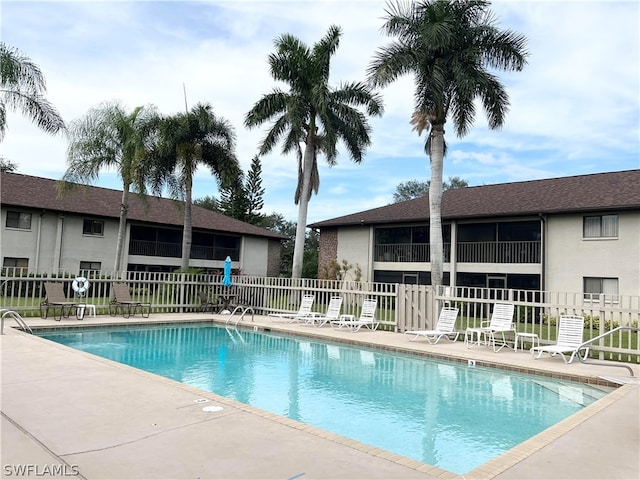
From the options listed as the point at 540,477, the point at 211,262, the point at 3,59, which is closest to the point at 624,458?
the point at 540,477

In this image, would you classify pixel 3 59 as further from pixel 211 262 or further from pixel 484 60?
pixel 211 262

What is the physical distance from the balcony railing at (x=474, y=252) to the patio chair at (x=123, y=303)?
15.3 m

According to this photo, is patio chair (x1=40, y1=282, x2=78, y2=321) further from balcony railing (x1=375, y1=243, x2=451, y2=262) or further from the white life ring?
balcony railing (x1=375, y1=243, x2=451, y2=262)

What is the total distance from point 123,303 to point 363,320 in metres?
8.52

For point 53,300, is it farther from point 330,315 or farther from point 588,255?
point 588,255

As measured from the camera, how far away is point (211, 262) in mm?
36656

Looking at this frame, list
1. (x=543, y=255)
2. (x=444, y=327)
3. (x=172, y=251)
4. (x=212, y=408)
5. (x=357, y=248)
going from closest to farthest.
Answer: (x=212, y=408) < (x=444, y=327) < (x=543, y=255) < (x=357, y=248) < (x=172, y=251)

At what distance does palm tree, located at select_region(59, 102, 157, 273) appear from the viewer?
24.8 m

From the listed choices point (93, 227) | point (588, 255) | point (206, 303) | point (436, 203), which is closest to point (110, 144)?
point (93, 227)

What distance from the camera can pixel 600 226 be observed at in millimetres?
21078

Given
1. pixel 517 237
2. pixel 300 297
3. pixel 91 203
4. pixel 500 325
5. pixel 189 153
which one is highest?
pixel 189 153

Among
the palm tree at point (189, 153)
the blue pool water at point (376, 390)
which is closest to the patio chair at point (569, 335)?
the blue pool water at point (376, 390)

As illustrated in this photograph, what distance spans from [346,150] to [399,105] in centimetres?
352
